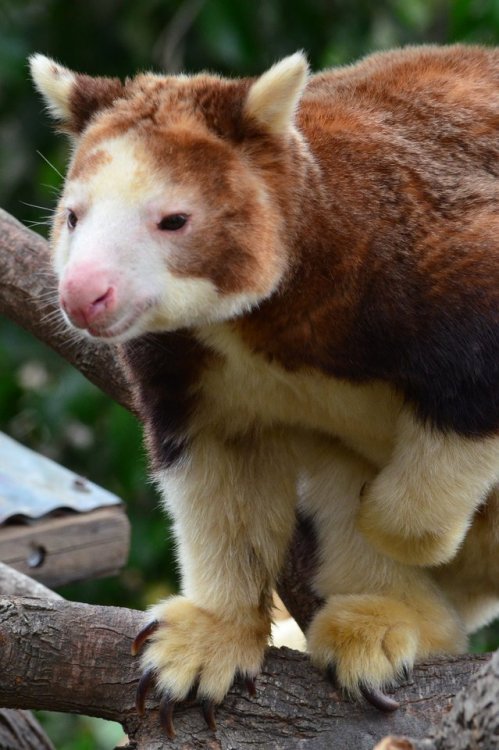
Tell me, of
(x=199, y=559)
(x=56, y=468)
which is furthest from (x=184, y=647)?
(x=56, y=468)

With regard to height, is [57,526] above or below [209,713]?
above

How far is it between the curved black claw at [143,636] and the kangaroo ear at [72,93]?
3.49 ft

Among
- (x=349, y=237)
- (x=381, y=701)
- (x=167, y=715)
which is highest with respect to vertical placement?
(x=349, y=237)

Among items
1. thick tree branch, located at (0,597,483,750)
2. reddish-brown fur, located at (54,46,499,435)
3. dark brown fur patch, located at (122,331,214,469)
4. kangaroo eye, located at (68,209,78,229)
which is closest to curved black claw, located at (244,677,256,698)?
thick tree branch, located at (0,597,483,750)

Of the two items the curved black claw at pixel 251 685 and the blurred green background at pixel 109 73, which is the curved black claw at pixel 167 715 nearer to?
the curved black claw at pixel 251 685

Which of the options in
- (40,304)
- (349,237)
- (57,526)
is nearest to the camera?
(349,237)

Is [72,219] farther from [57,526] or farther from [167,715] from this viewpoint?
[57,526]

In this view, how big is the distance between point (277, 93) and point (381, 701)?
1263 millimetres

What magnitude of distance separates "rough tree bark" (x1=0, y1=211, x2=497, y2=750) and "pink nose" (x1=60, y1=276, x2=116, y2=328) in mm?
738

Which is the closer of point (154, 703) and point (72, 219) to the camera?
point (72, 219)

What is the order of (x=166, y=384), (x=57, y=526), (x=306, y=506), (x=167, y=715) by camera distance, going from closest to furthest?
(x=167, y=715) < (x=166, y=384) < (x=306, y=506) < (x=57, y=526)

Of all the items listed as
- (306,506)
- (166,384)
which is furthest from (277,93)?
(306,506)

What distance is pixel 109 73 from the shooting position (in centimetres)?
621

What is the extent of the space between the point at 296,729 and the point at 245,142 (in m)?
1.20
